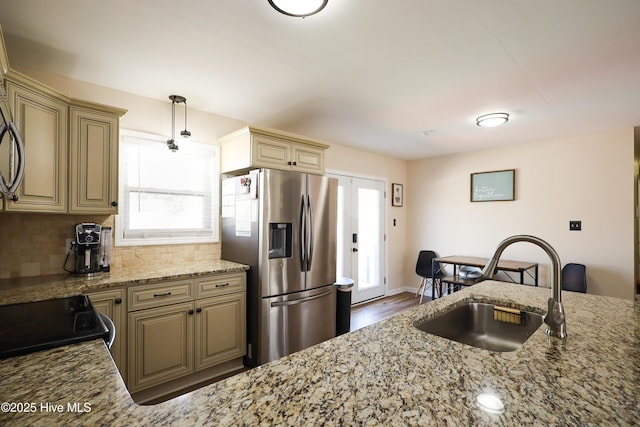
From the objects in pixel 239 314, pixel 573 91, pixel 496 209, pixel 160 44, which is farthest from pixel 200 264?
pixel 496 209

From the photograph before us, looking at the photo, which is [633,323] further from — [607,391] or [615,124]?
[615,124]

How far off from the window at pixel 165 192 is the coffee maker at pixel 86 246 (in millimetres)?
289

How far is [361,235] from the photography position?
4922 millimetres

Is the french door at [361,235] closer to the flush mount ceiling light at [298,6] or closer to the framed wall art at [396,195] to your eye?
the framed wall art at [396,195]

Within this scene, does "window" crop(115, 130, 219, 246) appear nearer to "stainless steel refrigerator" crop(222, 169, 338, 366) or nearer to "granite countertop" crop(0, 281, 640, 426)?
"stainless steel refrigerator" crop(222, 169, 338, 366)

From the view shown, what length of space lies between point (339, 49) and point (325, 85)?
526mm

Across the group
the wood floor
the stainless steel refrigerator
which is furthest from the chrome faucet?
the wood floor

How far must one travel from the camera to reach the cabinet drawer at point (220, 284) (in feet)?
8.06

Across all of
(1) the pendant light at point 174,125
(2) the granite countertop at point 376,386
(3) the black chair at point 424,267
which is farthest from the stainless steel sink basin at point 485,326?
(3) the black chair at point 424,267

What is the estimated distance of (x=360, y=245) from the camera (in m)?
4.90

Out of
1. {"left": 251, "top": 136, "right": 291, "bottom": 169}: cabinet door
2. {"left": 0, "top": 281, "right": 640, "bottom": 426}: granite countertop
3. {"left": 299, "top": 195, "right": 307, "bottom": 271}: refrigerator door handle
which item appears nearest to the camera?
{"left": 0, "top": 281, "right": 640, "bottom": 426}: granite countertop

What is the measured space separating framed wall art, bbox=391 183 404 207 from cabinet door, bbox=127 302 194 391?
3893 millimetres

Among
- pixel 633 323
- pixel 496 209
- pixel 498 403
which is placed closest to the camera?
pixel 498 403

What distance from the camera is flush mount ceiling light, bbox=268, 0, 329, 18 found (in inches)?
58.9
